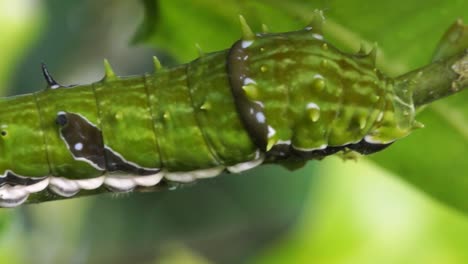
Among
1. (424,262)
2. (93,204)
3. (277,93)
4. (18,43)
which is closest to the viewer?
(277,93)

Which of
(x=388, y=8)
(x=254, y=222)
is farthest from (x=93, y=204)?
(x=388, y=8)

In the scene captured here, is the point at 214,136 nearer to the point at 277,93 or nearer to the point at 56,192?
the point at 277,93

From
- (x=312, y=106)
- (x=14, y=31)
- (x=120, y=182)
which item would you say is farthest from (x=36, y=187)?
(x=14, y=31)

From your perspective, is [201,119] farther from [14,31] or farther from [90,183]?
[14,31]

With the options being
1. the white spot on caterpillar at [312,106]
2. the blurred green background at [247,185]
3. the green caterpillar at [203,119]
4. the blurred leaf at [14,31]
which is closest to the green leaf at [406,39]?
the blurred green background at [247,185]

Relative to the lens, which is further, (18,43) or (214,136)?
(18,43)

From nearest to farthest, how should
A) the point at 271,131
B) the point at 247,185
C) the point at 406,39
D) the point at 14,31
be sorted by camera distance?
the point at 271,131
the point at 406,39
the point at 247,185
the point at 14,31

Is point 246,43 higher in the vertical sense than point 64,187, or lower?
higher
